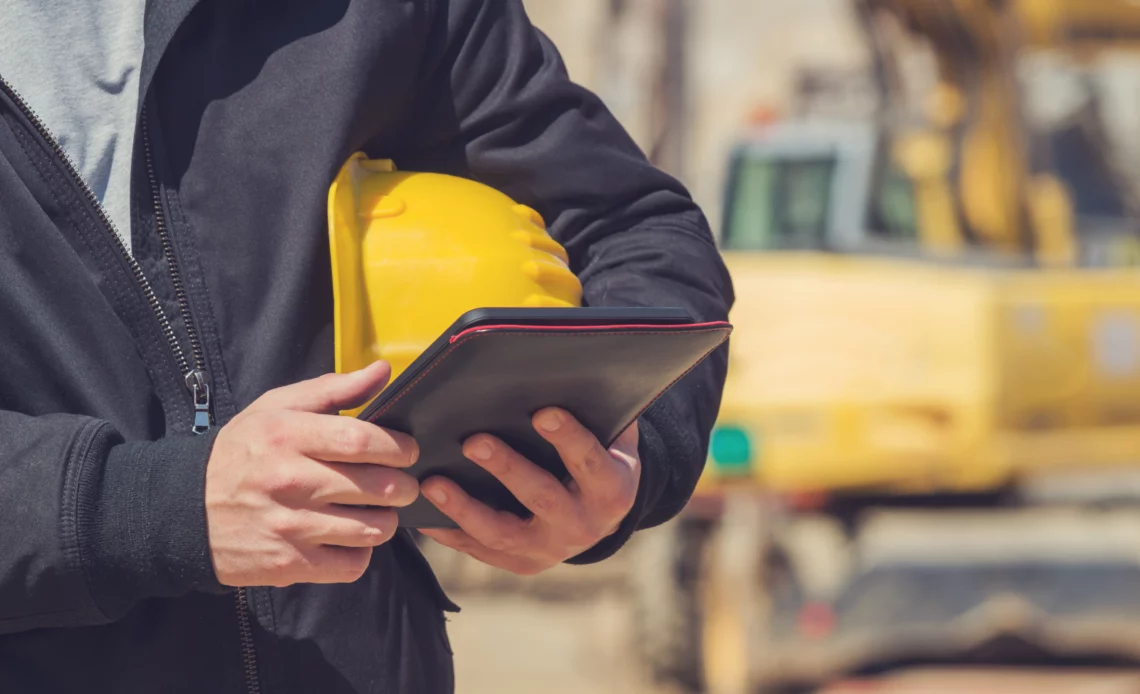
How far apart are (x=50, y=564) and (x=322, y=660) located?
28 cm

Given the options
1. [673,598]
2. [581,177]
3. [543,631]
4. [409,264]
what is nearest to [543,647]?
[543,631]

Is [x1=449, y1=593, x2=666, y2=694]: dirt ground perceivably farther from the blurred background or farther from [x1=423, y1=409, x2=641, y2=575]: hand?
[x1=423, y1=409, x2=641, y2=575]: hand

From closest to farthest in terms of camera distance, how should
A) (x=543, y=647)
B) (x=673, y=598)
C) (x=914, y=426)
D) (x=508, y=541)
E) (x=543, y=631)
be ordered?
(x=508, y=541), (x=914, y=426), (x=673, y=598), (x=543, y=647), (x=543, y=631)

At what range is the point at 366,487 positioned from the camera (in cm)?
128

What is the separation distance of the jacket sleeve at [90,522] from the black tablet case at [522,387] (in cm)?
16

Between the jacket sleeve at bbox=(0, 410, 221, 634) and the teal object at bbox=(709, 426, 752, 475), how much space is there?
17.2ft

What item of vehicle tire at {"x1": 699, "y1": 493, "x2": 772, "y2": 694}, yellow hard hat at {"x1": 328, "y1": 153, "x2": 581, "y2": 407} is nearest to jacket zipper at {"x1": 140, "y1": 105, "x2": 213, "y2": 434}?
yellow hard hat at {"x1": 328, "y1": 153, "x2": 581, "y2": 407}

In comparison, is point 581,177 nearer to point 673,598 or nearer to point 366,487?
point 366,487

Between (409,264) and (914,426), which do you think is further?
(914,426)

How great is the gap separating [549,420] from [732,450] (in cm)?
521

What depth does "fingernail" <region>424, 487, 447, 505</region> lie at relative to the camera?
1.40m

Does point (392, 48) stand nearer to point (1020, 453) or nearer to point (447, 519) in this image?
point (447, 519)

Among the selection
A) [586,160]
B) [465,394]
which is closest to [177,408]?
[465,394]

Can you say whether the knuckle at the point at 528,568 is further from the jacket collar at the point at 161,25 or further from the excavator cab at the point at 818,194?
the excavator cab at the point at 818,194
